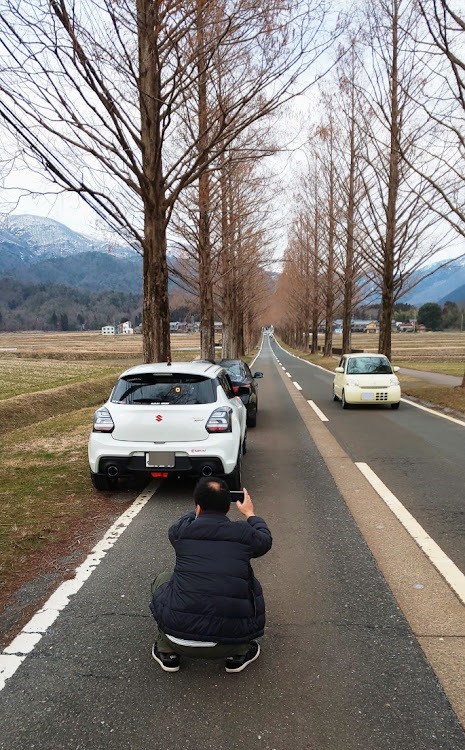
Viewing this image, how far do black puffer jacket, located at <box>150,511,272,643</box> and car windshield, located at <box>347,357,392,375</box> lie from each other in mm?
12525

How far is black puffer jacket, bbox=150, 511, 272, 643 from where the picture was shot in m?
2.74

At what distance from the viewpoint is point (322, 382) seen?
79.4 ft

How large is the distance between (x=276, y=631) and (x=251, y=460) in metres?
5.12

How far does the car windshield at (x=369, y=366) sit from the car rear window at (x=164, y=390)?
952 centimetres

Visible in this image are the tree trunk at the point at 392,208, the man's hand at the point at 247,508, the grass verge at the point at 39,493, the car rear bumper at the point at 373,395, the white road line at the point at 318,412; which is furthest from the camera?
the tree trunk at the point at 392,208

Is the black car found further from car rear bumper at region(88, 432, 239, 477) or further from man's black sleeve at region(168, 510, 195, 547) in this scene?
man's black sleeve at region(168, 510, 195, 547)

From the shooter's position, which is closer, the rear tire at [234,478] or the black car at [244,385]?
the rear tire at [234,478]

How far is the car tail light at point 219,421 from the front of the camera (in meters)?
5.92

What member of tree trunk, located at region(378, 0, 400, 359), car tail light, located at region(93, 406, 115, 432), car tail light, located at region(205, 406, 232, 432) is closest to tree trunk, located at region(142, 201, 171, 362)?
car tail light, located at region(93, 406, 115, 432)

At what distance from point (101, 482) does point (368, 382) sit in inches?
377

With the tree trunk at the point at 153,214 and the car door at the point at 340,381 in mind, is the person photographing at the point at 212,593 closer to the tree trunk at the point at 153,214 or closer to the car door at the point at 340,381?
the tree trunk at the point at 153,214

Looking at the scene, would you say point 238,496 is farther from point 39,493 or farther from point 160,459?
point 39,493

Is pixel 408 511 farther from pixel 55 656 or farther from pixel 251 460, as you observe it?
pixel 55 656

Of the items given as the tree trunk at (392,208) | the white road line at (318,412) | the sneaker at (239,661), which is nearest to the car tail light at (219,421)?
the sneaker at (239,661)
